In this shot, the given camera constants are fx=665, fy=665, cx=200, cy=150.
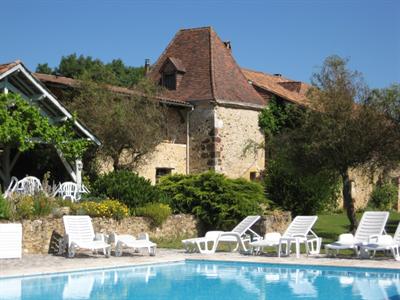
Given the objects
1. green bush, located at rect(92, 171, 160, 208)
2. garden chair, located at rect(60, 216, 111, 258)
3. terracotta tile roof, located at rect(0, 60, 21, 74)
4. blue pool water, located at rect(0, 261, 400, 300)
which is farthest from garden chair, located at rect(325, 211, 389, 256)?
terracotta tile roof, located at rect(0, 60, 21, 74)

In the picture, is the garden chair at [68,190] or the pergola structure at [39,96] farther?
the pergola structure at [39,96]

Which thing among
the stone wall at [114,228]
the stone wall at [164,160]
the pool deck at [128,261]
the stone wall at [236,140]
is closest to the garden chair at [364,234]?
the pool deck at [128,261]

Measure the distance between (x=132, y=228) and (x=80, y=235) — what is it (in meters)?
3.04

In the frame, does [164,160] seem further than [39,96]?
Yes

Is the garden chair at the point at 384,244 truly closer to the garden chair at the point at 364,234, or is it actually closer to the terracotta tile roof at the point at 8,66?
the garden chair at the point at 364,234

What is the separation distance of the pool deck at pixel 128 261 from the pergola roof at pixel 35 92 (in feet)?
18.5

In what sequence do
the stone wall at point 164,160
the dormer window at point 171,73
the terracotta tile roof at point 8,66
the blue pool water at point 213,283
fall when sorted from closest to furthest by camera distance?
the blue pool water at point 213,283 → the terracotta tile roof at point 8,66 → the stone wall at point 164,160 → the dormer window at point 171,73

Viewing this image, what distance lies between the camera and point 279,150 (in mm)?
20344

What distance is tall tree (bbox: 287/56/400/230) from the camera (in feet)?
61.2

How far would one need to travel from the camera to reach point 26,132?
19125 millimetres

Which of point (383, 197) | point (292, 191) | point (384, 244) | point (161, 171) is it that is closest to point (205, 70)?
point (161, 171)

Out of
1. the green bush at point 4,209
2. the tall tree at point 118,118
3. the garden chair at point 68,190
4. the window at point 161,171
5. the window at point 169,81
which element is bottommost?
the green bush at point 4,209

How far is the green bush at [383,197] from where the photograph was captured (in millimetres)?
36406

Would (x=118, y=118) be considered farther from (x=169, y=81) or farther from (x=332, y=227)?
(x=332, y=227)
